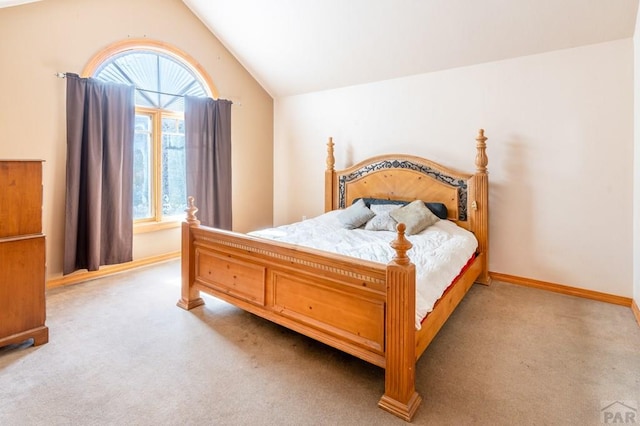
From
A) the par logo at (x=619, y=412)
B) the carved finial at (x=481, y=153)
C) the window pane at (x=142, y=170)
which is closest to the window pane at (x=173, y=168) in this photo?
the window pane at (x=142, y=170)

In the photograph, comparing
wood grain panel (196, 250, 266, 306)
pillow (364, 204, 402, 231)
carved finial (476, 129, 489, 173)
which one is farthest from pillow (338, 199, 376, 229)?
wood grain panel (196, 250, 266, 306)

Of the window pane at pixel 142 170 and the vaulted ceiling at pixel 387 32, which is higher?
the vaulted ceiling at pixel 387 32

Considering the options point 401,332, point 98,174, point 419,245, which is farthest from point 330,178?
point 401,332

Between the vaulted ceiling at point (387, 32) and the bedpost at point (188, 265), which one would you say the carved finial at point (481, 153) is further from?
the bedpost at point (188, 265)

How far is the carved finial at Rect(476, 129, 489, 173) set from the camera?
139 inches

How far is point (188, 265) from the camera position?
2967 mm

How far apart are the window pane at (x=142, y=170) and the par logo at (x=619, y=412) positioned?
4624 millimetres

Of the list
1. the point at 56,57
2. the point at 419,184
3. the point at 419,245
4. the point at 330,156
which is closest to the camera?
the point at 419,245

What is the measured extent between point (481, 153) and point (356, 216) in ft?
4.82

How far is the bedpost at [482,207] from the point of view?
3.58 metres

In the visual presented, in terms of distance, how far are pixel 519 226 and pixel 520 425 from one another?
2.46 m

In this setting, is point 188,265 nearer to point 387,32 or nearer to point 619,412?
point 619,412

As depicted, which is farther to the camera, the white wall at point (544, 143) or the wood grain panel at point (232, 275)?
the white wall at point (544, 143)

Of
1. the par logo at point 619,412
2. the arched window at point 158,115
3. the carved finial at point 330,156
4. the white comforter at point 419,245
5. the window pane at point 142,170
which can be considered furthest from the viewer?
the carved finial at point 330,156
